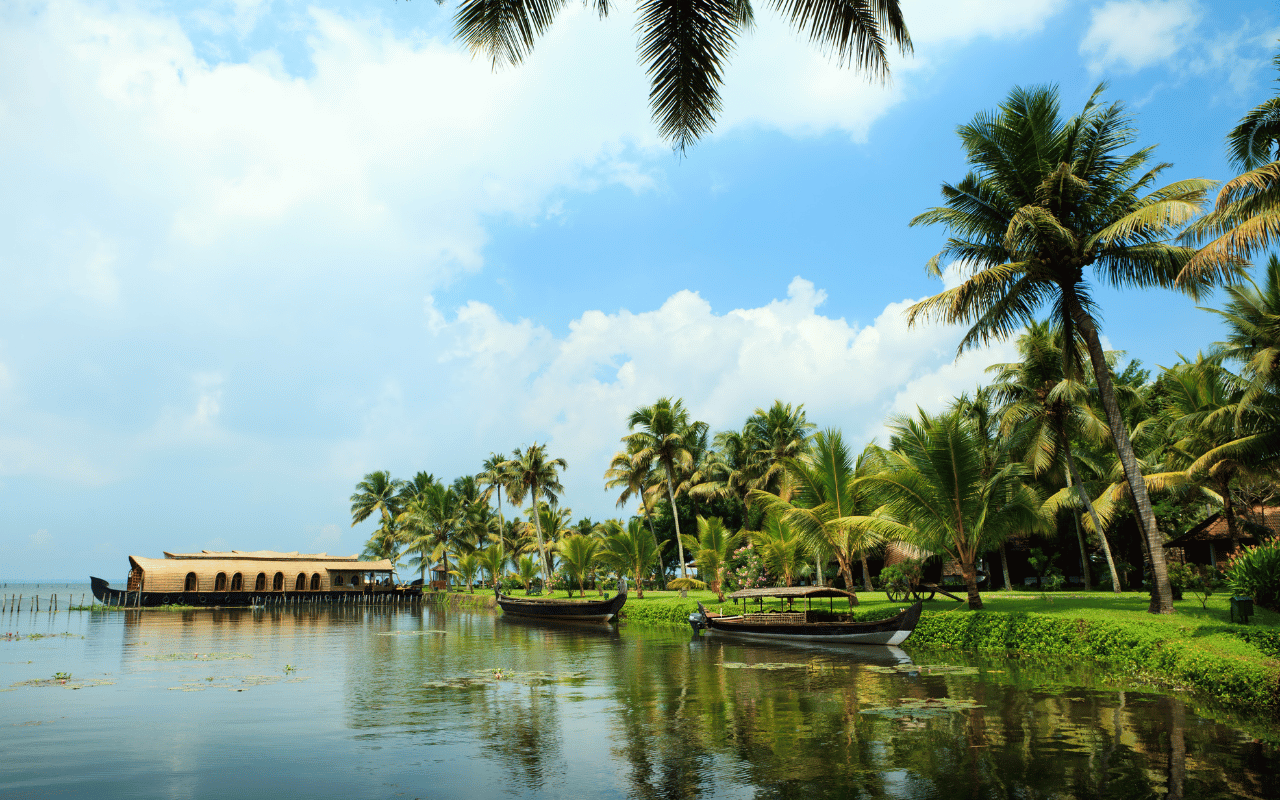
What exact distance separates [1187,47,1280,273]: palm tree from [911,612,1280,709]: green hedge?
6371mm

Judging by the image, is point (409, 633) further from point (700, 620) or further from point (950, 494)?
point (950, 494)

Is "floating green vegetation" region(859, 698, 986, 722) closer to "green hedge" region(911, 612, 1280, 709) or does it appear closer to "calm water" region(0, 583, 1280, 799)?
"calm water" region(0, 583, 1280, 799)

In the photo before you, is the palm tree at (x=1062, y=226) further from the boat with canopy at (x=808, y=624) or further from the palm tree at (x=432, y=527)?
the palm tree at (x=432, y=527)

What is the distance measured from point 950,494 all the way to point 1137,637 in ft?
19.3

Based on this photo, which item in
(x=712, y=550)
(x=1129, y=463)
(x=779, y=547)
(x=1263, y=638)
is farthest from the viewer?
(x=712, y=550)

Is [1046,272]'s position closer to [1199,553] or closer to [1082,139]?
[1082,139]

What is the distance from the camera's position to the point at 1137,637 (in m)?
14.6

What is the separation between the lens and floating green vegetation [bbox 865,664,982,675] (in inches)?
612

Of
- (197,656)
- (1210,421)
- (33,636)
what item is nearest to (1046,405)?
(1210,421)

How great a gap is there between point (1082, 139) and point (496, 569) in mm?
43318

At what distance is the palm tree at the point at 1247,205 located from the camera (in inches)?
473

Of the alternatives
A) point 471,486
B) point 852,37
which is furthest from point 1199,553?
point 471,486

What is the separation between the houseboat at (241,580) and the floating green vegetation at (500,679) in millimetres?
41989

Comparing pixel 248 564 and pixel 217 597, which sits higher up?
pixel 248 564
